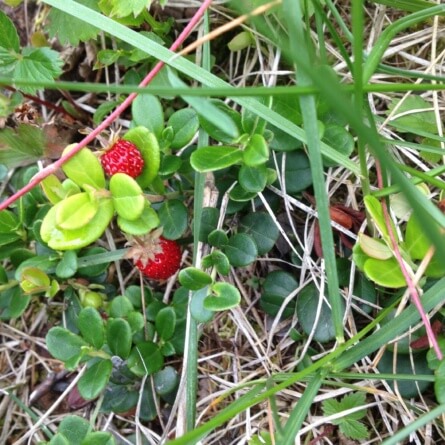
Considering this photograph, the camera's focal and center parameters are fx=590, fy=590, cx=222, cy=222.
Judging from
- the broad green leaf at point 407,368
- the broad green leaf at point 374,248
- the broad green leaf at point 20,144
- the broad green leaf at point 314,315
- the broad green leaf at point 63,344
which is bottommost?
the broad green leaf at point 63,344

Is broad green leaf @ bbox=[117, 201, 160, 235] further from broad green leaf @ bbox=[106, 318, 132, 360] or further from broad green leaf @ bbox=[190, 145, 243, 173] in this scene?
broad green leaf @ bbox=[106, 318, 132, 360]

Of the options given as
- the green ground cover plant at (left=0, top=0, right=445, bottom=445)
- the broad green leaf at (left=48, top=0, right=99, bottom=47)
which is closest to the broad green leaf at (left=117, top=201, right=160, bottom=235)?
the green ground cover plant at (left=0, top=0, right=445, bottom=445)

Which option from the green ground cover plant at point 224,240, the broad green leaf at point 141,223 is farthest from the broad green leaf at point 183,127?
the broad green leaf at point 141,223

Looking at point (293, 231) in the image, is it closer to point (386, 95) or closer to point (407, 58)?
point (386, 95)

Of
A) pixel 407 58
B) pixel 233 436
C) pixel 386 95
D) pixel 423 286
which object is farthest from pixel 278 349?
pixel 407 58

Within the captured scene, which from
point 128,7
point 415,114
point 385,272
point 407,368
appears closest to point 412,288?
point 385,272

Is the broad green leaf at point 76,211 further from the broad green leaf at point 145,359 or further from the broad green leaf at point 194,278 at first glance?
the broad green leaf at point 145,359

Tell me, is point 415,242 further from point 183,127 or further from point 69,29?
point 69,29
